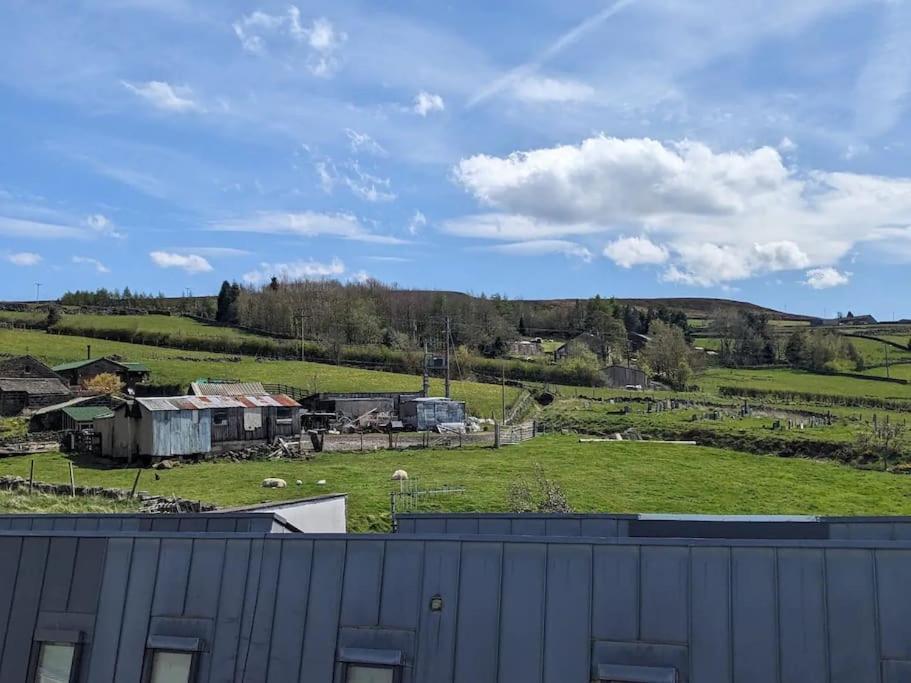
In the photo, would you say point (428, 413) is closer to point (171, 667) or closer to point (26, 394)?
point (26, 394)

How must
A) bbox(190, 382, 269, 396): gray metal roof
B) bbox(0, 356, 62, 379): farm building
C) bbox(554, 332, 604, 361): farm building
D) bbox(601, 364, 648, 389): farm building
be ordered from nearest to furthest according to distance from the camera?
1. bbox(190, 382, 269, 396): gray metal roof
2. bbox(0, 356, 62, 379): farm building
3. bbox(601, 364, 648, 389): farm building
4. bbox(554, 332, 604, 361): farm building

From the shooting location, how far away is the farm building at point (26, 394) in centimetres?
6331

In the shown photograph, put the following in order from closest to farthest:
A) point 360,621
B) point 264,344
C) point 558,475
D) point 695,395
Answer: point 360,621 → point 558,475 → point 695,395 → point 264,344

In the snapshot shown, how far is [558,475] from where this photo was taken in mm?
39406

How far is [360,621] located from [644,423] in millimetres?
50826

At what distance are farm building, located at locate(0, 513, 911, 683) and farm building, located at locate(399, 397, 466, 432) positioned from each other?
50.6 m

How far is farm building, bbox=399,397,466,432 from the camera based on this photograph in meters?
60.3

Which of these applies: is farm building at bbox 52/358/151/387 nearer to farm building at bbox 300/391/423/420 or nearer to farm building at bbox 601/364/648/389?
farm building at bbox 300/391/423/420

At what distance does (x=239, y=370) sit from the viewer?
278 feet

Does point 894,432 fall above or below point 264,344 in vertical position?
below

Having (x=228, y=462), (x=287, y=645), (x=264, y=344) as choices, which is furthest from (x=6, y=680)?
(x=264, y=344)

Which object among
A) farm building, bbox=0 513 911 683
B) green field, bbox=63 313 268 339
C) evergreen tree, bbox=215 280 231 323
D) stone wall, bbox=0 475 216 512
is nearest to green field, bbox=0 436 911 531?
stone wall, bbox=0 475 216 512

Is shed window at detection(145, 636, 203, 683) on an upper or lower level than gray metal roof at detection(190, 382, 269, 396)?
lower

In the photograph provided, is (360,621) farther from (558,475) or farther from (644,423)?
(644,423)
